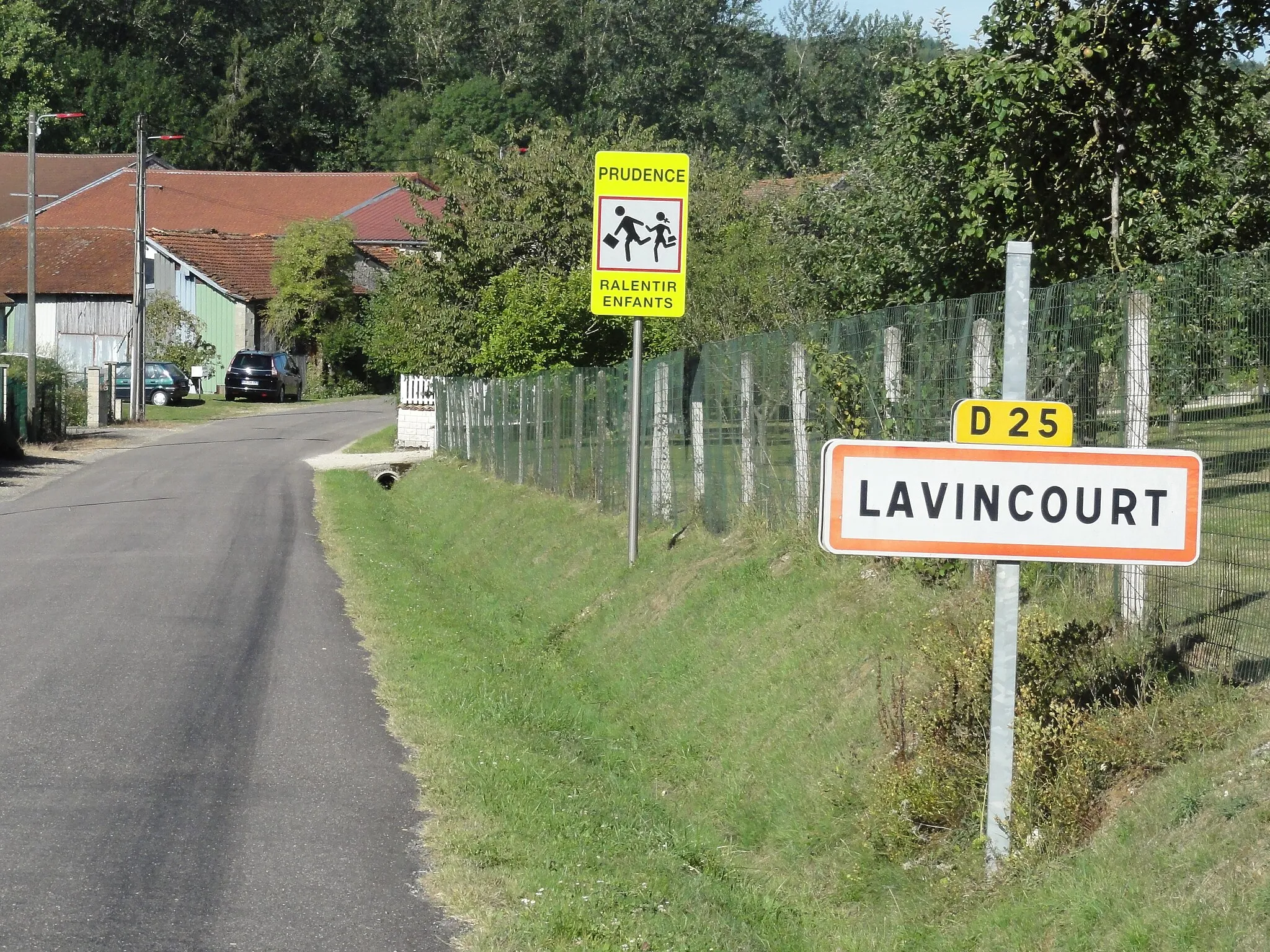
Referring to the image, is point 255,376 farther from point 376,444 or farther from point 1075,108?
point 1075,108

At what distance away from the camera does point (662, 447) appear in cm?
1541

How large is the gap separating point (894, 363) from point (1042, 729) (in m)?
4.20

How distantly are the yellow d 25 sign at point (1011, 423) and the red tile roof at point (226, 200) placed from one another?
6447 centimetres

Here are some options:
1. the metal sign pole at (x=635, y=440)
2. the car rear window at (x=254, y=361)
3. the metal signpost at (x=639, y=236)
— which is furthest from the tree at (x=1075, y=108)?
the car rear window at (x=254, y=361)

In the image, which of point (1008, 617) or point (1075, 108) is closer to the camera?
point (1008, 617)

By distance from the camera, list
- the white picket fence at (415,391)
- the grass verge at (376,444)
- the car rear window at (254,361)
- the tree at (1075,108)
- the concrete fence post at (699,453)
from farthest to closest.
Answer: the car rear window at (254,361) < the white picket fence at (415,391) < the grass verge at (376,444) < the concrete fence post at (699,453) < the tree at (1075,108)

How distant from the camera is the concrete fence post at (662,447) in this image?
15.0m

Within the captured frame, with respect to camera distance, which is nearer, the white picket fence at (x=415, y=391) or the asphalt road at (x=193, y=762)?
the asphalt road at (x=193, y=762)

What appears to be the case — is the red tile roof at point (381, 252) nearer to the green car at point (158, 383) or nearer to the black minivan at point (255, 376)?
the black minivan at point (255, 376)

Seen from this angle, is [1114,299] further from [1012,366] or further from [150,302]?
[150,302]

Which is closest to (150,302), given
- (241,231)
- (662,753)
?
(241,231)

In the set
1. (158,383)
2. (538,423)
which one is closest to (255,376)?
(158,383)

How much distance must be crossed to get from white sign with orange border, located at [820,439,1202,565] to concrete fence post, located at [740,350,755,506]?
7.21 meters

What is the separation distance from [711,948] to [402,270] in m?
30.7
